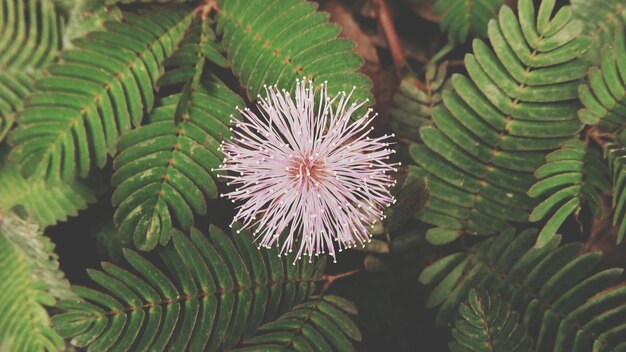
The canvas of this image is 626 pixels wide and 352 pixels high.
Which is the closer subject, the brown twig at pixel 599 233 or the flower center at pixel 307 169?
the flower center at pixel 307 169

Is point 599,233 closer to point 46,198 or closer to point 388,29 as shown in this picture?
point 388,29

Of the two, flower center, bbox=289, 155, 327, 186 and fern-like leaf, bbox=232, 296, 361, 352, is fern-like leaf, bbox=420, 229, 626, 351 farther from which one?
flower center, bbox=289, 155, 327, 186

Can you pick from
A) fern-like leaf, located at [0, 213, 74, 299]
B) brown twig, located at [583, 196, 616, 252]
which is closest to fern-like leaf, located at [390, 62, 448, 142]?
brown twig, located at [583, 196, 616, 252]

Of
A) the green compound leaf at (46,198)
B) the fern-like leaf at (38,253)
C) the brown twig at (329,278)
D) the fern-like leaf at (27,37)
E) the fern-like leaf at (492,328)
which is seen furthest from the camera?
the fern-like leaf at (27,37)

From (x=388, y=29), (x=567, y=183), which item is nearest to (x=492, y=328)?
(x=567, y=183)

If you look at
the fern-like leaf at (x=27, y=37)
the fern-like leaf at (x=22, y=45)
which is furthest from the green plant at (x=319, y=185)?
the fern-like leaf at (x=27, y=37)

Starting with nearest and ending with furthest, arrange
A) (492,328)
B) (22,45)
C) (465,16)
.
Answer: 1. (492,328)
2. (465,16)
3. (22,45)

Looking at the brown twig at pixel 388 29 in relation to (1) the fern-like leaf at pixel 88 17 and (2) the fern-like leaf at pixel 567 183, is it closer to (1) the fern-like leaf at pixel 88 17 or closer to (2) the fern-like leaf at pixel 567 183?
(2) the fern-like leaf at pixel 567 183
